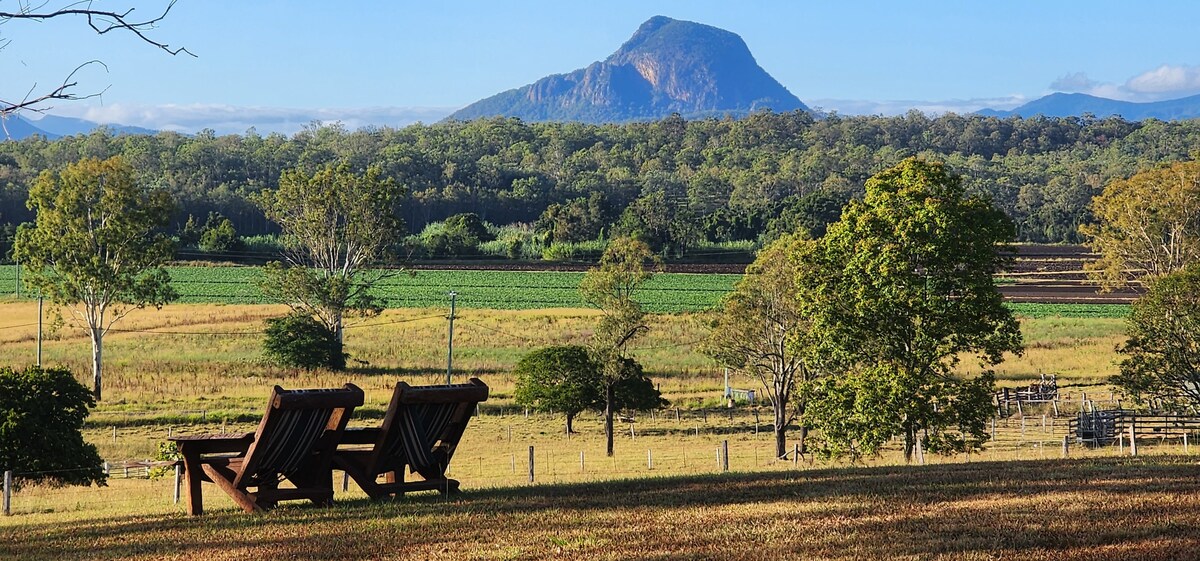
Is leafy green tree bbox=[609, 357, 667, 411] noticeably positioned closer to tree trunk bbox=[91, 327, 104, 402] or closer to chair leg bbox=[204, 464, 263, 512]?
tree trunk bbox=[91, 327, 104, 402]

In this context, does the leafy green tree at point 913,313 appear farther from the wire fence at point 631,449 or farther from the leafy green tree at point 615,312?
the leafy green tree at point 615,312

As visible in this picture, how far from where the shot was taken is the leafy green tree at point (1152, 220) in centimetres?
7219

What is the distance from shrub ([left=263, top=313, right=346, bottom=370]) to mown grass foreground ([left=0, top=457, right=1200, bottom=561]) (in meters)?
54.1

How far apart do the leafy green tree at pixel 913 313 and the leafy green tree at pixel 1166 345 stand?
26.6 ft

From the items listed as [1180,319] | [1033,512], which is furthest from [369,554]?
[1180,319]

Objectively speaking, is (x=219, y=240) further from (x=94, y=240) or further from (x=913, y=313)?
(x=913, y=313)

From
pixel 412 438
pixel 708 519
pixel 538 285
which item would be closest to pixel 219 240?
pixel 538 285

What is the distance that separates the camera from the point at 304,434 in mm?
13414

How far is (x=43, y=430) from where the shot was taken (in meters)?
29.8

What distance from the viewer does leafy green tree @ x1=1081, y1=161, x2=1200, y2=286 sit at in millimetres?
72188

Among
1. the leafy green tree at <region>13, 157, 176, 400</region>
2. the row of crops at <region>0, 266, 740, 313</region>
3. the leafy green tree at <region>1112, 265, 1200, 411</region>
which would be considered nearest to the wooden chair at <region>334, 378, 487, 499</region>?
the leafy green tree at <region>1112, 265, 1200, 411</region>

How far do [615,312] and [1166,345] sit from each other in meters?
29.2

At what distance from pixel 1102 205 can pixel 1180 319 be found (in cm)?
3871

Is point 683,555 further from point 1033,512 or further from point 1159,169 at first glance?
point 1159,169
